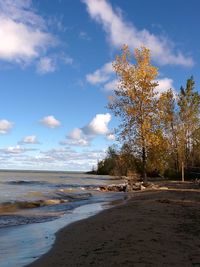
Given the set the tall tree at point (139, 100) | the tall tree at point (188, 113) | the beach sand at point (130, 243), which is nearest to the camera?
the beach sand at point (130, 243)

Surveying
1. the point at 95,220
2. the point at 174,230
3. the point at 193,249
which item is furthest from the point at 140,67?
the point at 193,249

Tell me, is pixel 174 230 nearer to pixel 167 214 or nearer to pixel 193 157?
pixel 167 214

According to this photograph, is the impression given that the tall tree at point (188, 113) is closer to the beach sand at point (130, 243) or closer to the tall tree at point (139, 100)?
the tall tree at point (139, 100)

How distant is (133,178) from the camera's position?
54000 mm

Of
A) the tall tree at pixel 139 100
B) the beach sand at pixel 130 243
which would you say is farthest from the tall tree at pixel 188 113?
the beach sand at pixel 130 243

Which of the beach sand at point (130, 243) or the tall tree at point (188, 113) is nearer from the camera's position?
the beach sand at point (130, 243)

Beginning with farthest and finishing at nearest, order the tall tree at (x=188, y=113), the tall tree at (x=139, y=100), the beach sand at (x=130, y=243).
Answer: the tall tree at (x=188, y=113)
the tall tree at (x=139, y=100)
the beach sand at (x=130, y=243)

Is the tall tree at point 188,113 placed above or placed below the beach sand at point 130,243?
above

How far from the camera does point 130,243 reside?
8.57 metres

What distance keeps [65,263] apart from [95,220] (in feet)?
19.4

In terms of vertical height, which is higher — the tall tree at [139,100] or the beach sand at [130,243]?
the tall tree at [139,100]

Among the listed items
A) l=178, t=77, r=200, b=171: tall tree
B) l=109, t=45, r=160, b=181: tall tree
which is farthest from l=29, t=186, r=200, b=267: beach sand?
l=178, t=77, r=200, b=171: tall tree

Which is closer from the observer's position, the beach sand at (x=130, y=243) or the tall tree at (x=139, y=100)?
the beach sand at (x=130, y=243)

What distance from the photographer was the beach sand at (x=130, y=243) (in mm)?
7199
